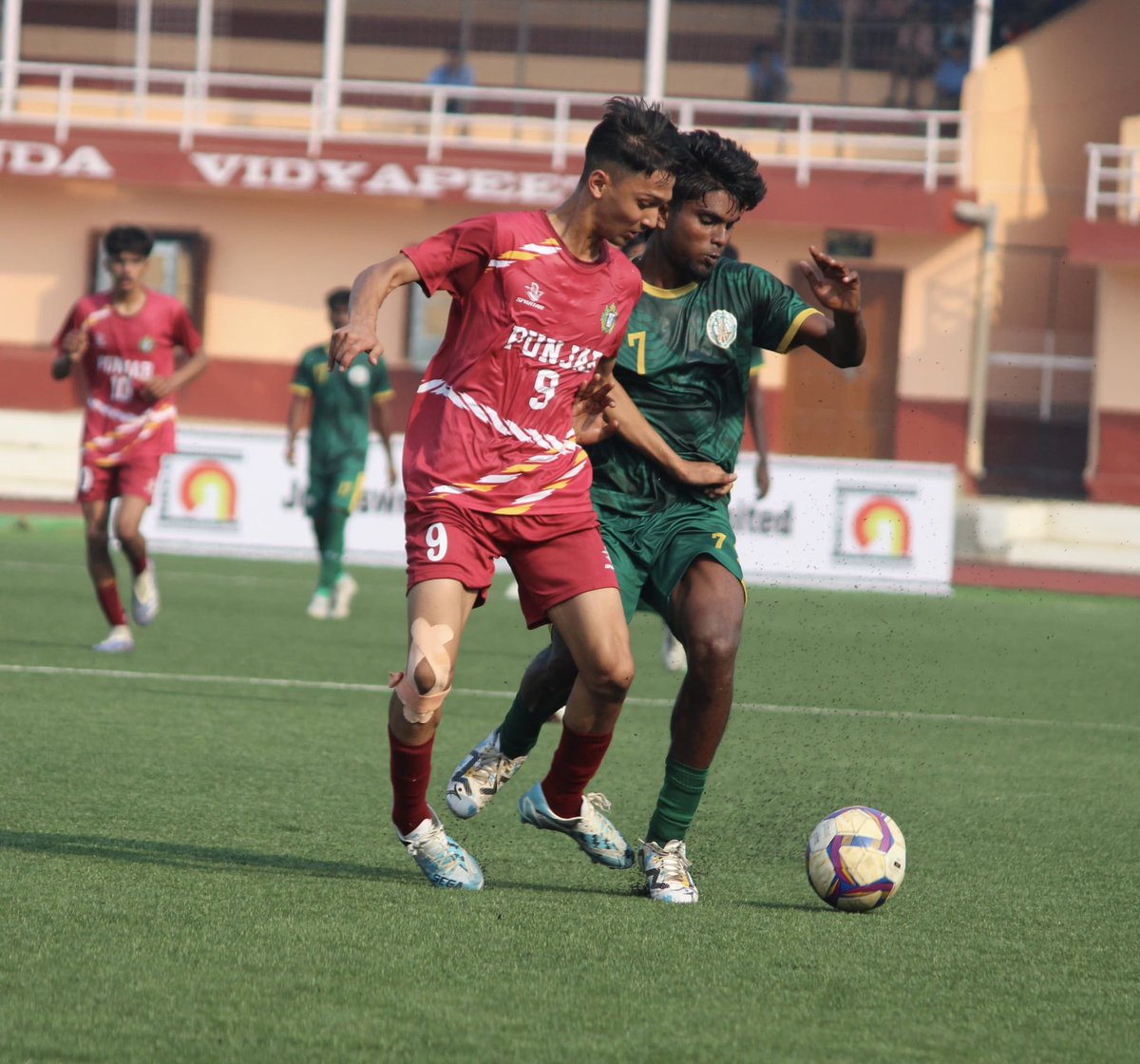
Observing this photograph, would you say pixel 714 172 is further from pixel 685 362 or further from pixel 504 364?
pixel 504 364

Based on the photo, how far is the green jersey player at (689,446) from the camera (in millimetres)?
5215

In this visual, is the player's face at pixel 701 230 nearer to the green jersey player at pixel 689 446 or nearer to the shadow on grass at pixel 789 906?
the green jersey player at pixel 689 446

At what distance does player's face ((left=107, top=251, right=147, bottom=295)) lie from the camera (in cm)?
995

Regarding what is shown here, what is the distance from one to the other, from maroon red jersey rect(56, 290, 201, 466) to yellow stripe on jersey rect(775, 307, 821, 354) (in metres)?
5.42

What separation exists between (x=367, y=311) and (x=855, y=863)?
6.10ft

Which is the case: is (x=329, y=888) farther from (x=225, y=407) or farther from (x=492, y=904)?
(x=225, y=407)

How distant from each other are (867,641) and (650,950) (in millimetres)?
9202

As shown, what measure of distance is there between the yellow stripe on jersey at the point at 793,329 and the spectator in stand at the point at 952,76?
72.7 feet

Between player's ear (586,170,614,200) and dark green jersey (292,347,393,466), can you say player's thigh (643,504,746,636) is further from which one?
dark green jersey (292,347,393,466)

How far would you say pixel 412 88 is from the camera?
1008 inches

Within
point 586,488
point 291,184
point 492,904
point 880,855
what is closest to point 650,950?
point 492,904

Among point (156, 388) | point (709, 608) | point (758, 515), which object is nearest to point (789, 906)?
point (709, 608)

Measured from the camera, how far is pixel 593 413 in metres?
5.28

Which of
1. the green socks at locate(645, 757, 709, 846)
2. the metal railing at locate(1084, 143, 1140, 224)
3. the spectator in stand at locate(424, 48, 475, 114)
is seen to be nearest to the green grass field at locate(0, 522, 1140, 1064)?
the green socks at locate(645, 757, 709, 846)
